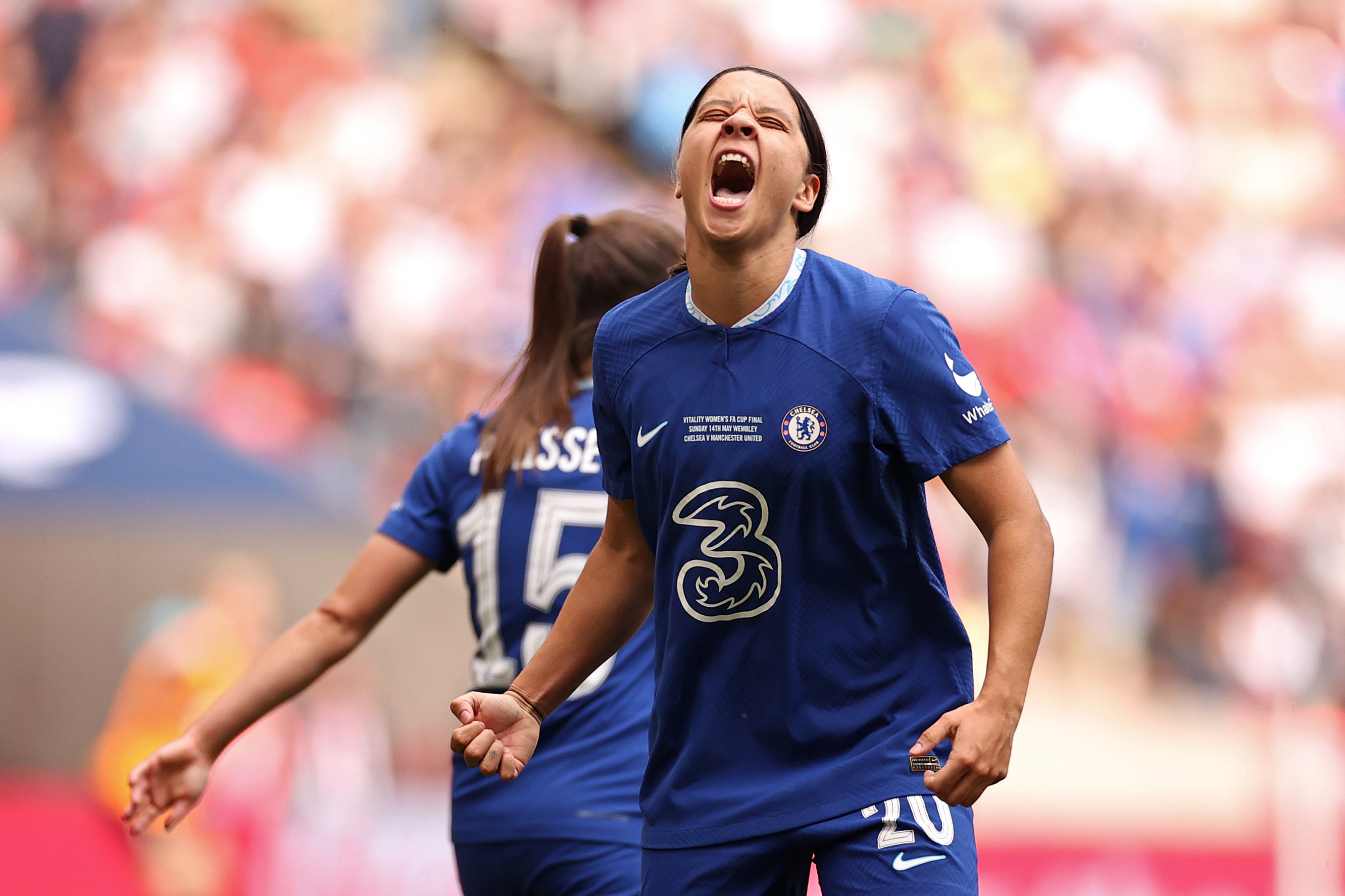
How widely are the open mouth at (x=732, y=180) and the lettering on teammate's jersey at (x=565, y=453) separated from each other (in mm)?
708

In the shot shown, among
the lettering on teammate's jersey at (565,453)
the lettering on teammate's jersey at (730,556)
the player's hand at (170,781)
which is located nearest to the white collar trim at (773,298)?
the lettering on teammate's jersey at (730,556)

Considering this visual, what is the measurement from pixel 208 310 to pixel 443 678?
9.26 feet

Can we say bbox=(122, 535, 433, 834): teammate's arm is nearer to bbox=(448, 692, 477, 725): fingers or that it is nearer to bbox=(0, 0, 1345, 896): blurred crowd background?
bbox=(448, 692, 477, 725): fingers

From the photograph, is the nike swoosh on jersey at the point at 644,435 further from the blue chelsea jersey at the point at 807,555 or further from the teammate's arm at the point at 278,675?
the teammate's arm at the point at 278,675

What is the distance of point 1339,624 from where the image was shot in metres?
9.82

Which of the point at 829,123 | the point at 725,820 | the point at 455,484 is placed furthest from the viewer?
the point at 829,123

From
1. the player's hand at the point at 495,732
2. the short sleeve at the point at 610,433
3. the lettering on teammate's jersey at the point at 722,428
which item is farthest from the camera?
the short sleeve at the point at 610,433

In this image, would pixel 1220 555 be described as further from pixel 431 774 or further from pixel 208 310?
pixel 208 310

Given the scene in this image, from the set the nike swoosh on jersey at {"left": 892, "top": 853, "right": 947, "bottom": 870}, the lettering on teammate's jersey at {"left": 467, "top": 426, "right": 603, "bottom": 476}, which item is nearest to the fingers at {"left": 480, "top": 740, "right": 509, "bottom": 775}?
the nike swoosh on jersey at {"left": 892, "top": 853, "right": 947, "bottom": 870}

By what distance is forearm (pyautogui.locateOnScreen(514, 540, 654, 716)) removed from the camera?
2730mm

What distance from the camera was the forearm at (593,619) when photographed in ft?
8.96

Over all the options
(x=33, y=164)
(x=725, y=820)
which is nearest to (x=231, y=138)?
(x=33, y=164)

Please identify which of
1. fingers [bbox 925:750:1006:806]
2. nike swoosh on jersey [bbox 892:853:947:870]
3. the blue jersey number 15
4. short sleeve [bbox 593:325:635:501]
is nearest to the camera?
fingers [bbox 925:750:1006:806]

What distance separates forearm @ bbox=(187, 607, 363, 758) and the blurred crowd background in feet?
15.0
